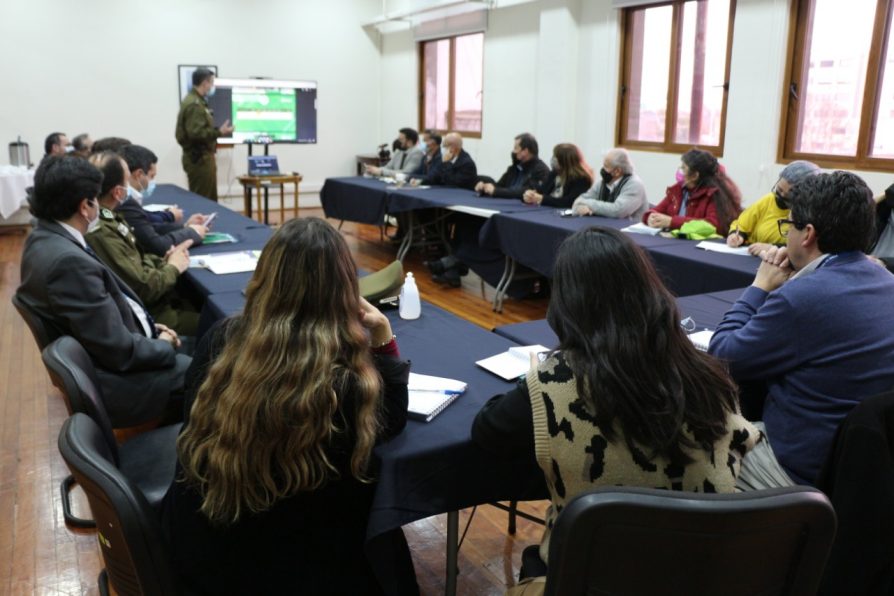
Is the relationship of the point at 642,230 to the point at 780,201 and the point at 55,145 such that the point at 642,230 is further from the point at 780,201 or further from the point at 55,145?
the point at 55,145

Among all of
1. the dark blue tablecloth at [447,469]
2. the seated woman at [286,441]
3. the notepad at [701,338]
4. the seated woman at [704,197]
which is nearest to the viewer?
the seated woman at [286,441]

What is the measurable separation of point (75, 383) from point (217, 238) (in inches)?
89.3

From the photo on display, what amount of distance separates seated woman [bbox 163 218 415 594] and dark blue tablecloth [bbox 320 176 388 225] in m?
4.98

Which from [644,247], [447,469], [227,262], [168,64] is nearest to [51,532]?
[227,262]

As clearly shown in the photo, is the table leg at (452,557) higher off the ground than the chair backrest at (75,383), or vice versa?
the chair backrest at (75,383)

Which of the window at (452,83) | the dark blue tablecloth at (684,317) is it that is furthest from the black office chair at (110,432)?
the window at (452,83)

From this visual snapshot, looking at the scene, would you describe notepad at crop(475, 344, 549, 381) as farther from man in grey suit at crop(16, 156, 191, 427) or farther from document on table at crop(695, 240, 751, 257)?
document on table at crop(695, 240, 751, 257)

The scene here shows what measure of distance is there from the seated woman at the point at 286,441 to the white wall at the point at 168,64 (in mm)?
8068

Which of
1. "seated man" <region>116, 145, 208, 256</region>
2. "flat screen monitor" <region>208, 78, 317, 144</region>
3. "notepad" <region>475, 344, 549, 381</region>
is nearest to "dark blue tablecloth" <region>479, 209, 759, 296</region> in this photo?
"notepad" <region>475, 344, 549, 381</region>

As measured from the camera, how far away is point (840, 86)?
5.13 m

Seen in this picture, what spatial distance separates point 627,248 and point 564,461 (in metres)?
0.36

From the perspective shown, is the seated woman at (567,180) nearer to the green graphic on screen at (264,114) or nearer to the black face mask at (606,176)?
the black face mask at (606,176)

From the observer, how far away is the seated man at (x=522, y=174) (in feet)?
18.9

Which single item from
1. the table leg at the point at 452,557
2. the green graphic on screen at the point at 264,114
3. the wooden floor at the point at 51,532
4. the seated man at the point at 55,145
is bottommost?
the wooden floor at the point at 51,532
